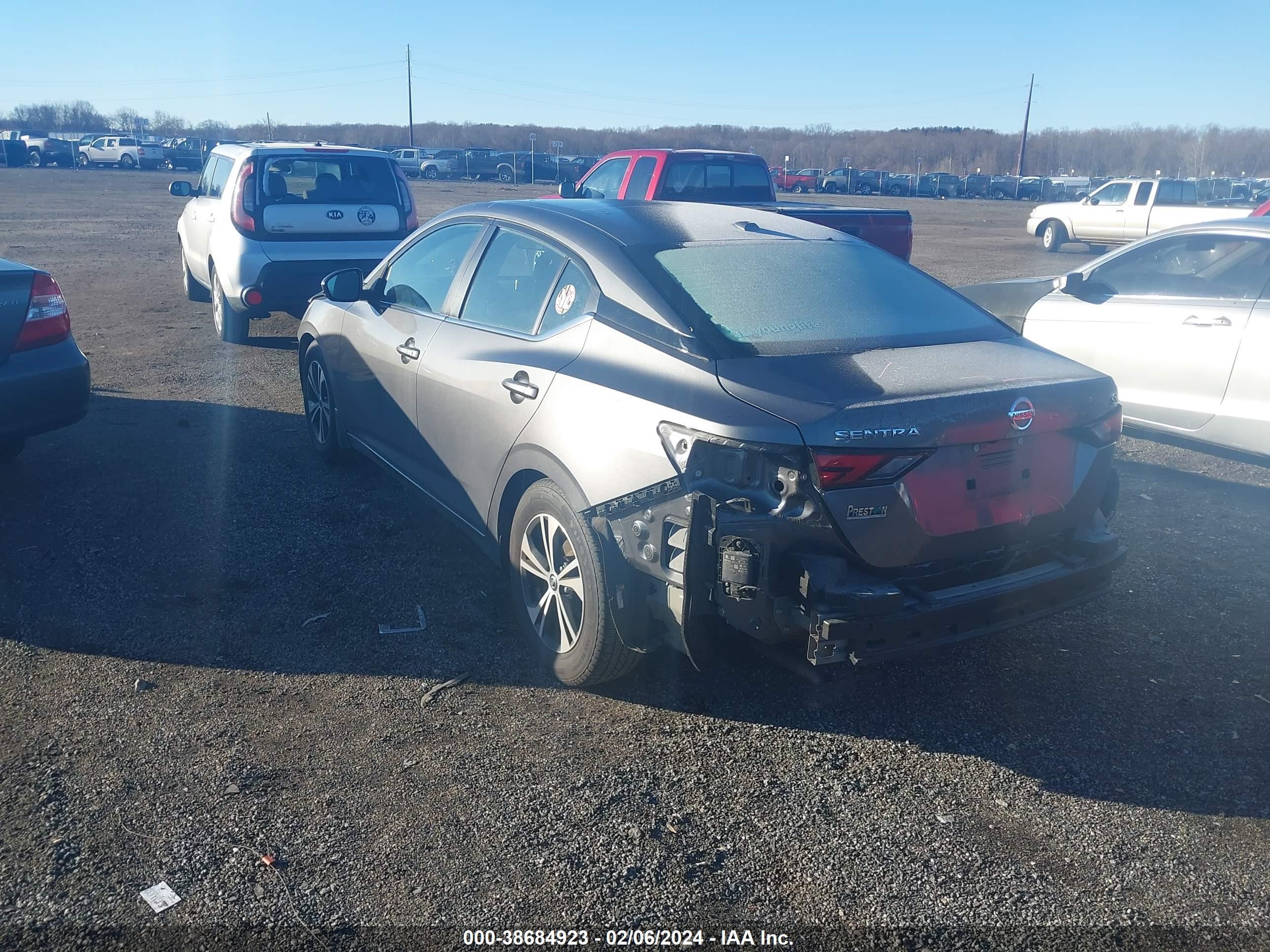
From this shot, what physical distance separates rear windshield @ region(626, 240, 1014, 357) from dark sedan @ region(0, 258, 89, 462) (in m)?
3.57

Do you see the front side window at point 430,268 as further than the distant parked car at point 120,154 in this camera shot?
No

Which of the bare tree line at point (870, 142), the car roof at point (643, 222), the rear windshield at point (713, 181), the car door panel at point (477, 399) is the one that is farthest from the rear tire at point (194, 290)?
the bare tree line at point (870, 142)

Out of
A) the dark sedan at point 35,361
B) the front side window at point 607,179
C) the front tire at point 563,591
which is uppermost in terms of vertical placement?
the front side window at point 607,179

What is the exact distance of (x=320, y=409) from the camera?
20.7 ft

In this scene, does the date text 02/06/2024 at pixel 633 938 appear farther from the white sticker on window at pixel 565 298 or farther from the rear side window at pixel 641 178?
the rear side window at pixel 641 178

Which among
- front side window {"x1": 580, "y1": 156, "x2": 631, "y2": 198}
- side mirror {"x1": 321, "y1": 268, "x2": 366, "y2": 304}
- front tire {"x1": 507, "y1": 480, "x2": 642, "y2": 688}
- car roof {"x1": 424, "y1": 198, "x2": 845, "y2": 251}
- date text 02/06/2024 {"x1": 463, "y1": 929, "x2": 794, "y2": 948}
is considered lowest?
date text 02/06/2024 {"x1": 463, "y1": 929, "x2": 794, "y2": 948}

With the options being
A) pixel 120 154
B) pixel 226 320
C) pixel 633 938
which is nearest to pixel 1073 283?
pixel 633 938

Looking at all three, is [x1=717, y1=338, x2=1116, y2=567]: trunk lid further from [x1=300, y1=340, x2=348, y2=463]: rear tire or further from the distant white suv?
the distant white suv

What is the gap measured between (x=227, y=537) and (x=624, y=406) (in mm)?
2823

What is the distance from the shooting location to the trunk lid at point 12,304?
5.34 metres

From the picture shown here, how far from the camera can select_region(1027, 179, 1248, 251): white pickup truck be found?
70.6 ft

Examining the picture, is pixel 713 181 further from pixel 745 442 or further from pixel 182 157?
pixel 182 157

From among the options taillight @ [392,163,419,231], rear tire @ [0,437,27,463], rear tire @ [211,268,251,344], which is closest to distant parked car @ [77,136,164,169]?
rear tire @ [211,268,251,344]

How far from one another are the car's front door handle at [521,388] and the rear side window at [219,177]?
7510mm
